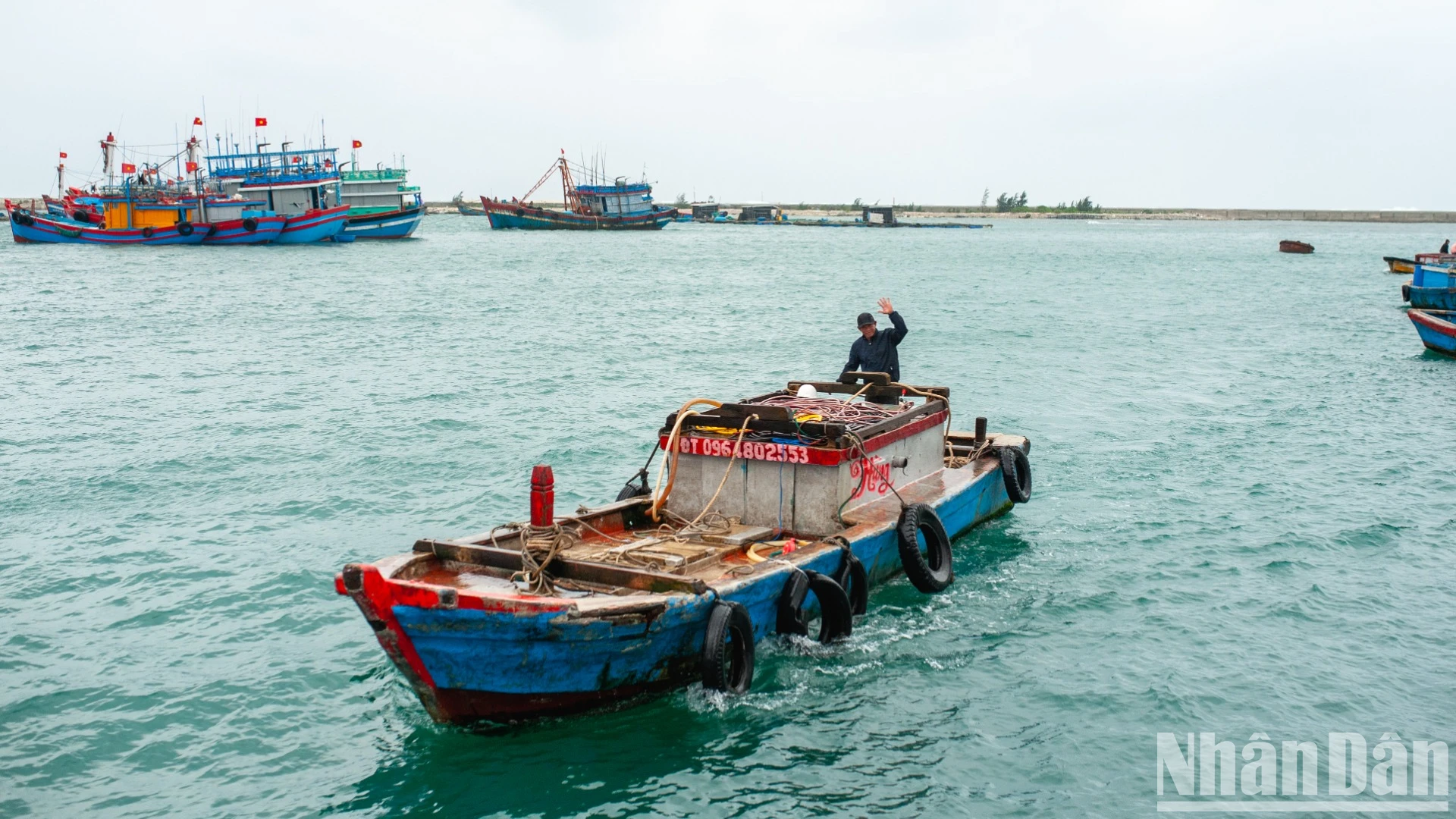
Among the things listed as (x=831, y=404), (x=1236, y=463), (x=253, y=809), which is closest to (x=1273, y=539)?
(x=1236, y=463)

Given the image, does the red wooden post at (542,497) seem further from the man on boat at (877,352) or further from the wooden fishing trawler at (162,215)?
the wooden fishing trawler at (162,215)

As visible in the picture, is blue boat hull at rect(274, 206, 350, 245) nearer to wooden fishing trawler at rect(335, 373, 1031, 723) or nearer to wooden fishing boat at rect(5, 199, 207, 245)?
wooden fishing boat at rect(5, 199, 207, 245)

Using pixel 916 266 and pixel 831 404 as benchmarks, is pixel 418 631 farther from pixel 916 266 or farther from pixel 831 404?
pixel 916 266

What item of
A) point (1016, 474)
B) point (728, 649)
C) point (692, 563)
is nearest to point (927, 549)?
point (692, 563)

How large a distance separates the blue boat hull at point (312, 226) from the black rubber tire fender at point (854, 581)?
75.7 meters

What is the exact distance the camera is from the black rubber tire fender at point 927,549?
37.3ft

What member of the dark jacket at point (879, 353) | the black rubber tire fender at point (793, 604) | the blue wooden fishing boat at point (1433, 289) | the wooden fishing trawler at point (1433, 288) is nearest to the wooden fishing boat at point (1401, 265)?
the blue wooden fishing boat at point (1433, 289)

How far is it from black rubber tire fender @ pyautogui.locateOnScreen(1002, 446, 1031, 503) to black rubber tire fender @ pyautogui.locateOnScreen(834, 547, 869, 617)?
15.3ft

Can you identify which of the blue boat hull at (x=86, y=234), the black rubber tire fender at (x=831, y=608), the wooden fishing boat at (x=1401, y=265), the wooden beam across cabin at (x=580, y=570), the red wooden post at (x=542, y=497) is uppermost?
the blue boat hull at (x=86, y=234)

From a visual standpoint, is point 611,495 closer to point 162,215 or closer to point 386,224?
point 162,215

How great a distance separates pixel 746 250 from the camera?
9744cm

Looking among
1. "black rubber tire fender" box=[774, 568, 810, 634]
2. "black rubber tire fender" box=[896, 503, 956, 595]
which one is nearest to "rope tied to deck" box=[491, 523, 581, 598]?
"black rubber tire fender" box=[774, 568, 810, 634]

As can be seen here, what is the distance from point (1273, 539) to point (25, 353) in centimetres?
3151

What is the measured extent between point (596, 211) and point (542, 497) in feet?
355
